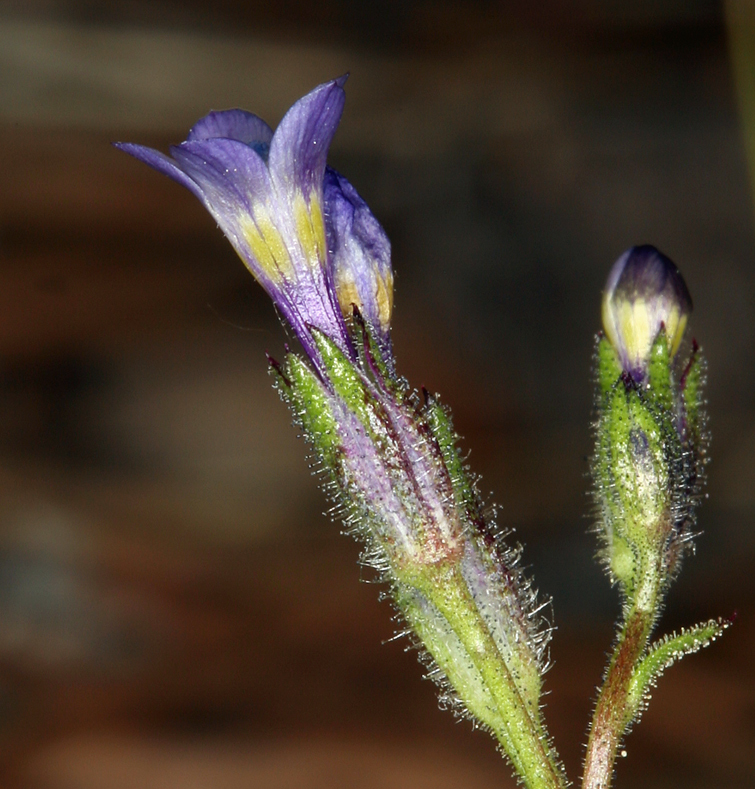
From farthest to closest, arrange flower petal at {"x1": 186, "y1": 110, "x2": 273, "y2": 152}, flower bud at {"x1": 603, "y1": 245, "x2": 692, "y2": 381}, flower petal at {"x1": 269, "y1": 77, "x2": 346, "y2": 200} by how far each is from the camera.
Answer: flower bud at {"x1": 603, "y1": 245, "x2": 692, "y2": 381}, flower petal at {"x1": 186, "y1": 110, "x2": 273, "y2": 152}, flower petal at {"x1": 269, "y1": 77, "x2": 346, "y2": 200}

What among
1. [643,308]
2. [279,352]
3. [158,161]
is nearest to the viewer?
[158,161]

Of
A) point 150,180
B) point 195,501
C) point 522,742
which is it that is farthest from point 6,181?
point 522,742

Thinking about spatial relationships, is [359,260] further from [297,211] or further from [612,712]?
[612,712]

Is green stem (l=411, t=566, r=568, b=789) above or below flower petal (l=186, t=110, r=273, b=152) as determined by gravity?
below

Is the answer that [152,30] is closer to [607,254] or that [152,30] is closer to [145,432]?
[145,432]

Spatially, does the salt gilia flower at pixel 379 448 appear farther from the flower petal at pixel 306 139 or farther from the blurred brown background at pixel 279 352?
the blurred brown background at pixel 279 352

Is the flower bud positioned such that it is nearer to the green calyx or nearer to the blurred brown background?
the green calyx

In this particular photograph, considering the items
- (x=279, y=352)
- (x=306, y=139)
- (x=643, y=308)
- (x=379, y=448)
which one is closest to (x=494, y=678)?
(x=379, y=448)

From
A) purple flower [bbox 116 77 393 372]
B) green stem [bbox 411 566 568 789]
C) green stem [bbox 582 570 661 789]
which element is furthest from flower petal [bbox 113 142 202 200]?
green stem [bbox 582 570 661 789]
